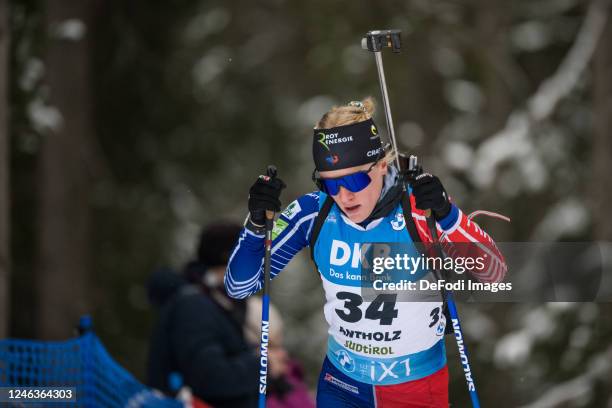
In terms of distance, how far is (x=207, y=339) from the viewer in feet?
13.5

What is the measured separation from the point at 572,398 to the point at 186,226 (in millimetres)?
4526

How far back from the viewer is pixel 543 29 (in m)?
8.76

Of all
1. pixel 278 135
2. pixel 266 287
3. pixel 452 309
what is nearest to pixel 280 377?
pixel 266 287

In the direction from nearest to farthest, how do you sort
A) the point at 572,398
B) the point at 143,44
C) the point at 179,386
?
the point at 179,386 → the point at 572,398 → the point at 143,44

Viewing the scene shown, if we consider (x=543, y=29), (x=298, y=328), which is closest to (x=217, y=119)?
(x=298, y=328)

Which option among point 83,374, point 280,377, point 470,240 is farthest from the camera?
point 280,377

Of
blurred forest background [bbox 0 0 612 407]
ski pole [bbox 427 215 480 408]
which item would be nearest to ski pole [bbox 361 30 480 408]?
ski pole [bbox 427 215 480 408]

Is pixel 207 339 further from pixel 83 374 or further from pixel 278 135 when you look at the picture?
pixel 278 135

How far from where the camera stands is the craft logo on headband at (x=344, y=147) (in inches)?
112

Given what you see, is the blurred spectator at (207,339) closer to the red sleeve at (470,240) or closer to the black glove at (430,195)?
the red sleeve at (470,240)

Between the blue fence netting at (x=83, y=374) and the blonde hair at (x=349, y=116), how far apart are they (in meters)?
1.83

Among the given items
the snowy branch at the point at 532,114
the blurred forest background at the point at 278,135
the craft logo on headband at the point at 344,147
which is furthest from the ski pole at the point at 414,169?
the snowy branch at the point at 532,114

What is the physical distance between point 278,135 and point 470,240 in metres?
6.50

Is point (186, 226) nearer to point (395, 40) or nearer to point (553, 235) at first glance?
point (553, 235)
